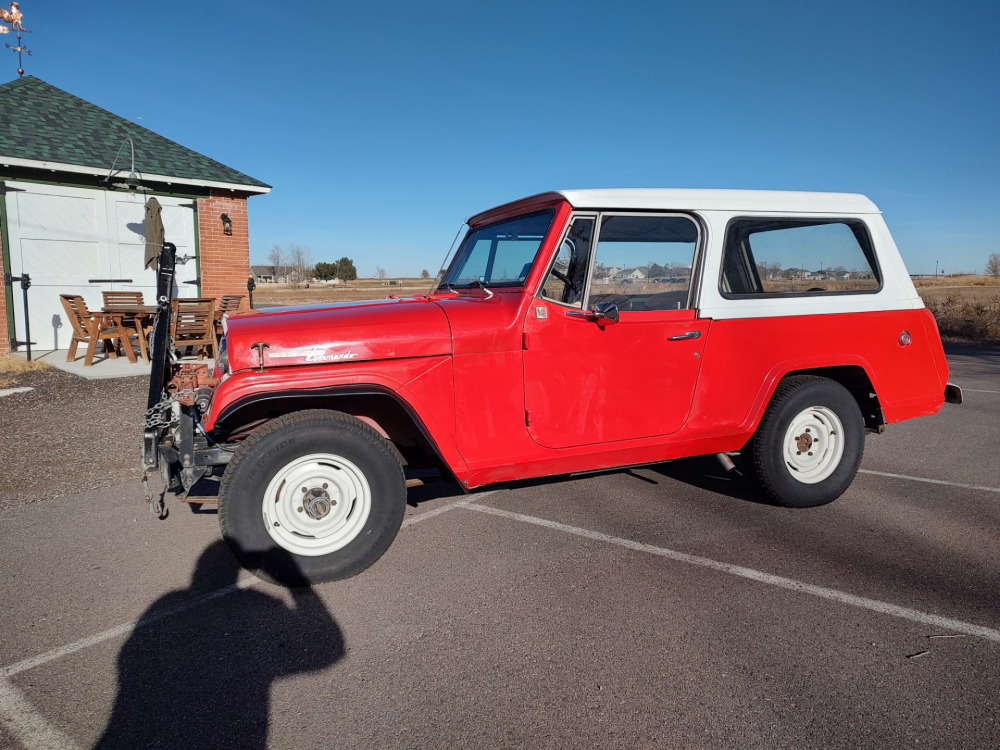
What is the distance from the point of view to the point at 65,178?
11.5 meters

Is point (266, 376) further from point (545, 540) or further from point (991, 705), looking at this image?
point (991, 705)

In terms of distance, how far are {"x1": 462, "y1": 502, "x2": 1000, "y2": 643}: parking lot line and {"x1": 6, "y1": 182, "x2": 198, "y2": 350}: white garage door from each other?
35.6 ft

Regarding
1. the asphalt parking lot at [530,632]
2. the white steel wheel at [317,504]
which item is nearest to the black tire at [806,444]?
the asphalt parking lot at [530,632]

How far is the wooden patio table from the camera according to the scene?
10.3 m

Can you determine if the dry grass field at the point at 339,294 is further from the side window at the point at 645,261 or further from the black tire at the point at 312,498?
the black tire at the point at 312,498

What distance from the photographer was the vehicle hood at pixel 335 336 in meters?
3.15

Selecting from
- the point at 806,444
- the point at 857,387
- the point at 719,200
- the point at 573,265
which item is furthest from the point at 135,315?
the point at 857,387

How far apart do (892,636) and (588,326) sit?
2003mm

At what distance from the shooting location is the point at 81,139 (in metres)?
12.2

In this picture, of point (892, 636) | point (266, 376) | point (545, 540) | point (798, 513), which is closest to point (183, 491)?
point (266, 376)

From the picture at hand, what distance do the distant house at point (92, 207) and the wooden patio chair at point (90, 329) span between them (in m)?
1.30

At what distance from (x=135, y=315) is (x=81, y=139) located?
4205 mm

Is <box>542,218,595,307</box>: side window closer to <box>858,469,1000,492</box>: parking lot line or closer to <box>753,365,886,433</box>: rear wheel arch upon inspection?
<box>753,365,886,433</box>: rear wheel arch

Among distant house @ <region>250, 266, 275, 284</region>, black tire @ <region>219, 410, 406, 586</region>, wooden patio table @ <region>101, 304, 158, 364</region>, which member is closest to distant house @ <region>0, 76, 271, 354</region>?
wooden patio table @ <region>101, 304, 158, 364</region>
